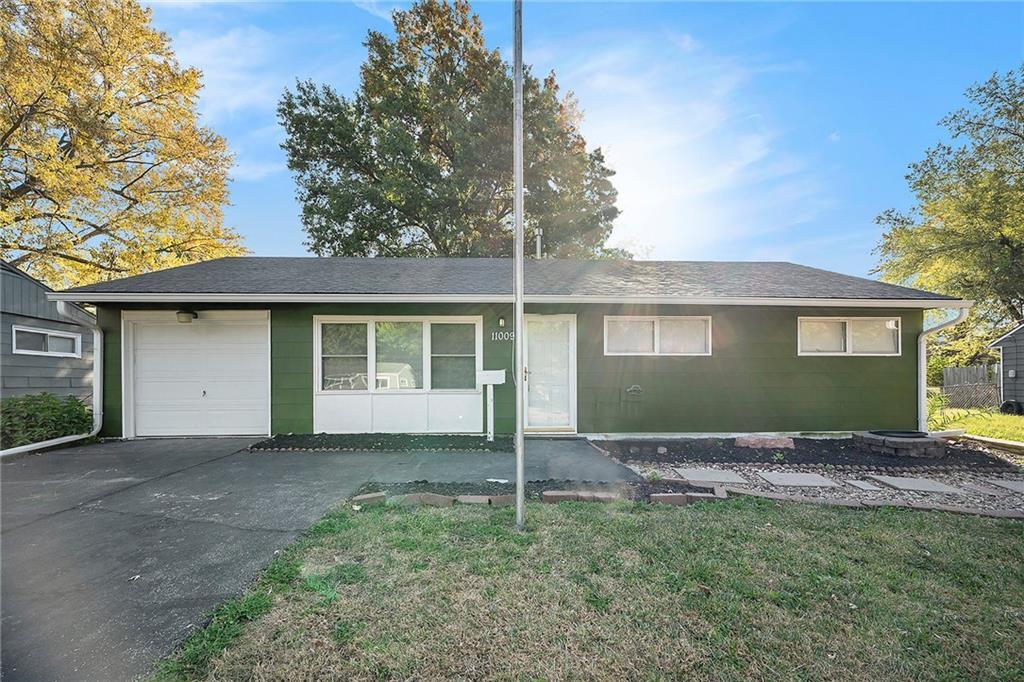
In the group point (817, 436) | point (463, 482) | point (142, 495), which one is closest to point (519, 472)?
point (463, 482)

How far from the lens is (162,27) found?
14422 mm

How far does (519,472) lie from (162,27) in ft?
65.5

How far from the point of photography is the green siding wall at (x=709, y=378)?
7082 millimetres

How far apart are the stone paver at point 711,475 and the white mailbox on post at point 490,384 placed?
8.88 feet

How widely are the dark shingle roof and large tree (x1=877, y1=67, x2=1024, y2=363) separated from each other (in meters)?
12.1

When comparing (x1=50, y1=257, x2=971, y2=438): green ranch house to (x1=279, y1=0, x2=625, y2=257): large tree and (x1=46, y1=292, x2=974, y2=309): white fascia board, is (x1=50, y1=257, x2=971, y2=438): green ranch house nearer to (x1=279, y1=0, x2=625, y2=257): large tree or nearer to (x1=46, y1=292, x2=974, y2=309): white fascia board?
(x1=46, y1=292, x2=974, y2=309): white fascia board

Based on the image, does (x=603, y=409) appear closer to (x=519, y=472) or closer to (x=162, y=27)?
(x=519, y=472)

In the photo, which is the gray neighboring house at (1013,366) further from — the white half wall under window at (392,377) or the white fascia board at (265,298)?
the white fascia board at (265,298)

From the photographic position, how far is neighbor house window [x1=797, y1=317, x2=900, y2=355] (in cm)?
724

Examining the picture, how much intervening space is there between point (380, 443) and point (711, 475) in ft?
14.6

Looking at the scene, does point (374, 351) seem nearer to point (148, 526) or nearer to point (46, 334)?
point (148, 526)

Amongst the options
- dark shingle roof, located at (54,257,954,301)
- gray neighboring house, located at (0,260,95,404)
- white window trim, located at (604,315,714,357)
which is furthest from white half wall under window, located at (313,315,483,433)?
gray neighboring house, located at (0,260,95,404)

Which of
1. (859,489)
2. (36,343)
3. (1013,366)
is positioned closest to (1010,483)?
(859,489)

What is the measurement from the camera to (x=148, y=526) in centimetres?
346
